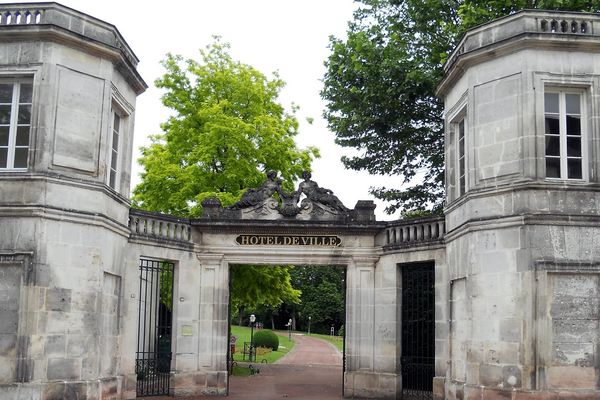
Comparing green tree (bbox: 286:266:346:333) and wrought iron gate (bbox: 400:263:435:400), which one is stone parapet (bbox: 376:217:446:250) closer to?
wrought iron gate (bbox: 400:263:435:400)

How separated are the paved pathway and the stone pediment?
4460 millimetres

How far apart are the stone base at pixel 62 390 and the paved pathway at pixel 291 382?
10.6 ft

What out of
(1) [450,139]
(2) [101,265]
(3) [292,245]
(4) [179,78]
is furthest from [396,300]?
(4) [179,78]

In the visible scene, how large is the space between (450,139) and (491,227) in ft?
9.05

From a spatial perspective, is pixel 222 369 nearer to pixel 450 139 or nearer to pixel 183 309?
pixel 183 309

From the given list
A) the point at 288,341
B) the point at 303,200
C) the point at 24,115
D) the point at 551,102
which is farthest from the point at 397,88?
the point at 288,341

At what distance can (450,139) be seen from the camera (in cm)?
1454

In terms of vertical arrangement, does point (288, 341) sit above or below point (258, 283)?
below

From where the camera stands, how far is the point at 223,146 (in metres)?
23.2

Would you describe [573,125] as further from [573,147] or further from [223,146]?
[223,146]

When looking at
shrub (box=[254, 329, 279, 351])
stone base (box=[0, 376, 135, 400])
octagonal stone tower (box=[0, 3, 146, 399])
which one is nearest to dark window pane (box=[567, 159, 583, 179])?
octagonal stone tower (box=[0, 3, 146, 399])

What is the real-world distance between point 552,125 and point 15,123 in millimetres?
9649

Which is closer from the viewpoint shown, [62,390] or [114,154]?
[62,390]

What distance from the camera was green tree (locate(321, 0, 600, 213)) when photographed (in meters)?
20.8
